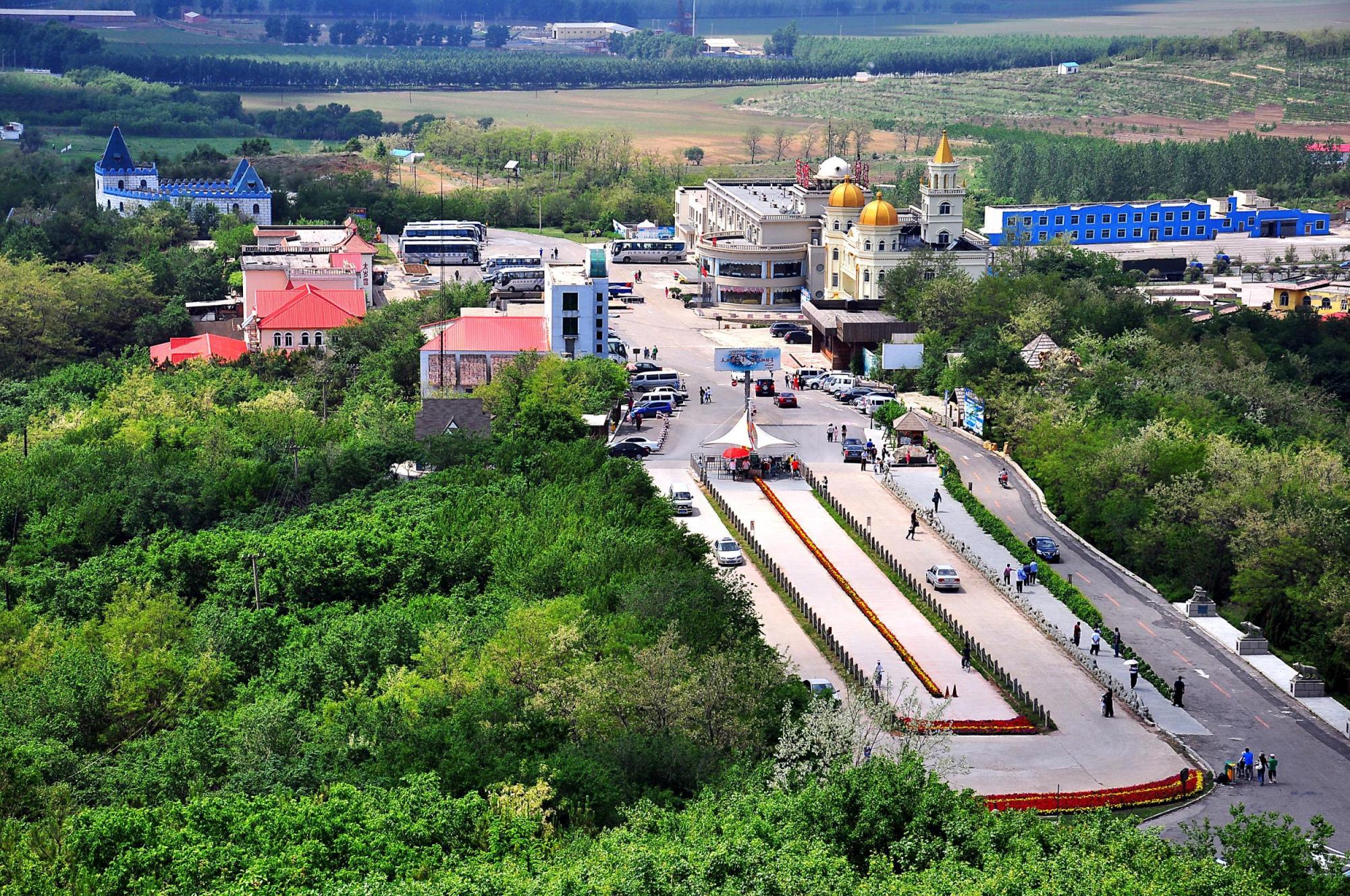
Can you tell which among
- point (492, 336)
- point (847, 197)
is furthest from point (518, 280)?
point (492, 336)

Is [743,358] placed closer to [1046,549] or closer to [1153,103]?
[1046,549]

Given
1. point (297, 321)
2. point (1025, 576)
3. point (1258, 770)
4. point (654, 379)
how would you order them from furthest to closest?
point (297, 321)
point (654, 379)
point (1025, 576)
point (1258, 770)

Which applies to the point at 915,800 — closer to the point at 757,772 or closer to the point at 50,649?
the point at 757,772

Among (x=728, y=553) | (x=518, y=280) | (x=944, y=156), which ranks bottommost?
(x=728, y=553)

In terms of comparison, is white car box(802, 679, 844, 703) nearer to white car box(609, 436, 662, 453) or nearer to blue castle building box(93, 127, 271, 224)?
white car box(609, 436, 662, 453)

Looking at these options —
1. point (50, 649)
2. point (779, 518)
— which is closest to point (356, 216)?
point (779, 518)

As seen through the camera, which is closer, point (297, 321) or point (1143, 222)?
point (297, 321)

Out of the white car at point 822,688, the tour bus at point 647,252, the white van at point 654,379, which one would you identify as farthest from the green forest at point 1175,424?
the tour bus at point 647,252
